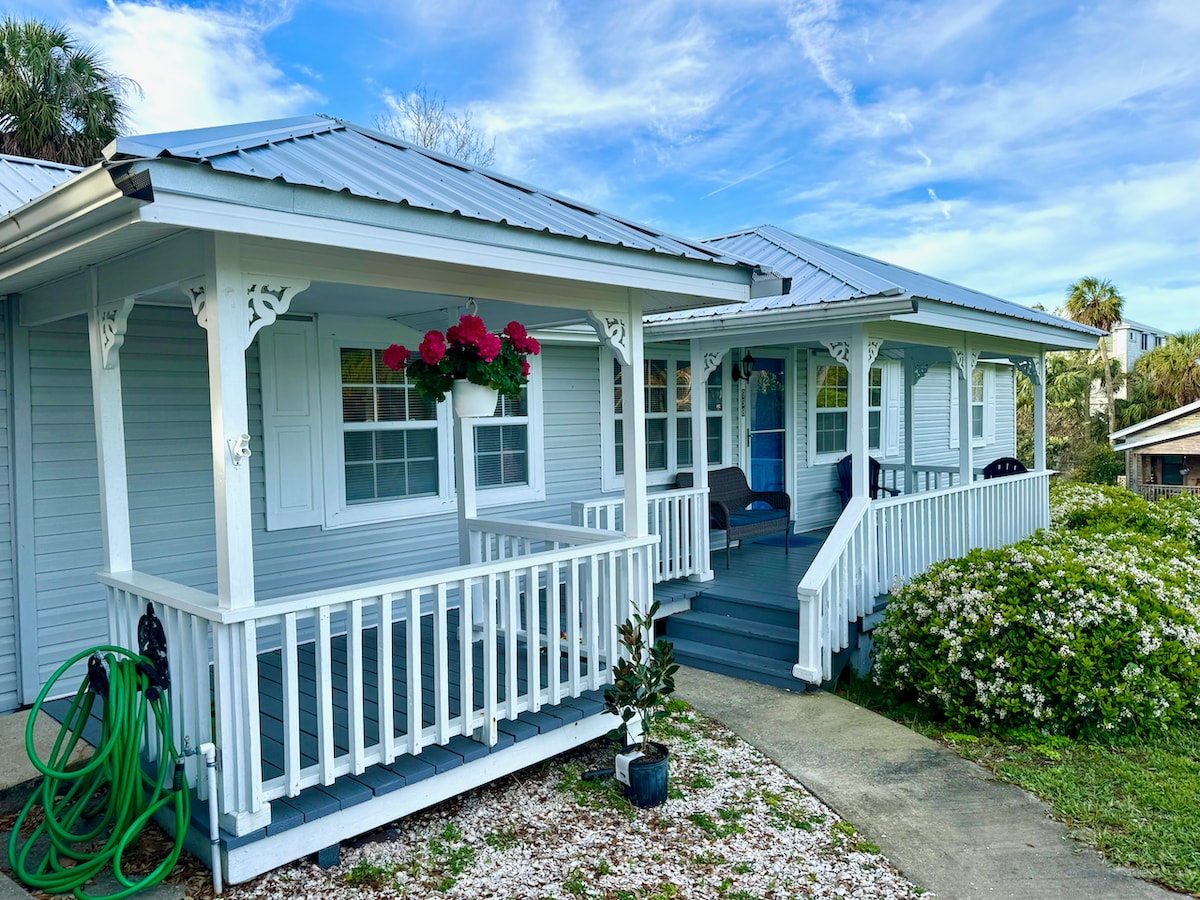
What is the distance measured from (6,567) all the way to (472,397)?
2.67 metres

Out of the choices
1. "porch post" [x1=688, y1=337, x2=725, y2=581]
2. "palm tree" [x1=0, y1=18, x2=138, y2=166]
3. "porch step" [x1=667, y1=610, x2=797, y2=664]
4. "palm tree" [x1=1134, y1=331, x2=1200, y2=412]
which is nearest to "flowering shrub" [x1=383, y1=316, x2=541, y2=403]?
"porch step" [x1=667, y1=610, x2=797, y2=664]

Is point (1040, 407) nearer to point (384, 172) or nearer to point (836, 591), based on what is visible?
point (836, 591)

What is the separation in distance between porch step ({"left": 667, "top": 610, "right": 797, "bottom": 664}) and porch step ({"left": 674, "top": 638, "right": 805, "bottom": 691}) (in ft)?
0.15

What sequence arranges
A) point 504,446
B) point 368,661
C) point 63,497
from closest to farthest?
point 63,497 < point 368,661 < point 504,446

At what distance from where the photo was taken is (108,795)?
327 cm

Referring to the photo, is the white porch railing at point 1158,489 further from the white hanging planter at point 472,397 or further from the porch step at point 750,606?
the white hanging planter at point 472,397

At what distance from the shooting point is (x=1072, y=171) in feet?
84.5

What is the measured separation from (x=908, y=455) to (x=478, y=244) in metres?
7.96

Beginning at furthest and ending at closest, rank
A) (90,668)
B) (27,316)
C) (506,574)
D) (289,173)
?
(27,316), (506,574), (90,668), (289,173)

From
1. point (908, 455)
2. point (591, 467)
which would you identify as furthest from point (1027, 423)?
point (591, 467)

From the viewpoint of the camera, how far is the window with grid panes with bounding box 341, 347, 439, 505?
5.67m

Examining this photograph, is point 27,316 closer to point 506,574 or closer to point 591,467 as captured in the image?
point 506,574

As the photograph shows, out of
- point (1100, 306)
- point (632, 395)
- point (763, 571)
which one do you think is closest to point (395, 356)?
point (632, 395)

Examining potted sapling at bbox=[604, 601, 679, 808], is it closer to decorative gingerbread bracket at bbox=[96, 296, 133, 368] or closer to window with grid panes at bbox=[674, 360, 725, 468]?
decorative gingerbread bracket at bbox=[96, 296, 133, 368]
